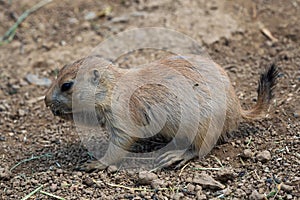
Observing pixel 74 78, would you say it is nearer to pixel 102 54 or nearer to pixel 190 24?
pixel 102 54

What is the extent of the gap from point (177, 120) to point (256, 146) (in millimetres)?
636

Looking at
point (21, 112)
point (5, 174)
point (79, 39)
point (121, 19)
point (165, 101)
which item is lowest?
point (5, 174)

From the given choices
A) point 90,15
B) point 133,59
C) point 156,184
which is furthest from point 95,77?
point 90,15

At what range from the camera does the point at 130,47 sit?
5578 mm

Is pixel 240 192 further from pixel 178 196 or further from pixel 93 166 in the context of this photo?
pixel 93 166

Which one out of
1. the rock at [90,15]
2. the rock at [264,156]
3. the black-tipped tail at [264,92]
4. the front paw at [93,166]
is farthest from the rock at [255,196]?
the rock at [90,15]

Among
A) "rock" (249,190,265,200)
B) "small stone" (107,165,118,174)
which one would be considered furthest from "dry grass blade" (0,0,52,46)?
"rock" (249,190,265,200)

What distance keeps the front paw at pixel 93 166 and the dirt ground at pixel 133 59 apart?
5 centimetres

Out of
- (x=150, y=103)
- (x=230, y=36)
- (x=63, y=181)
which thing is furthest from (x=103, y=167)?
(x=230, y=36)

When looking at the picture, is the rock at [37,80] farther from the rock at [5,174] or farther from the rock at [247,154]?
the rock at [247,154]

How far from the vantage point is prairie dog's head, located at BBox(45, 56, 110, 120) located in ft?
12.9

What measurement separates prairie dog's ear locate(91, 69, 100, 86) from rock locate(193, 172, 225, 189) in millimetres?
1051

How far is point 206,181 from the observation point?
362 centimetres

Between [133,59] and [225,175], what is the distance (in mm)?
Result: 2117
